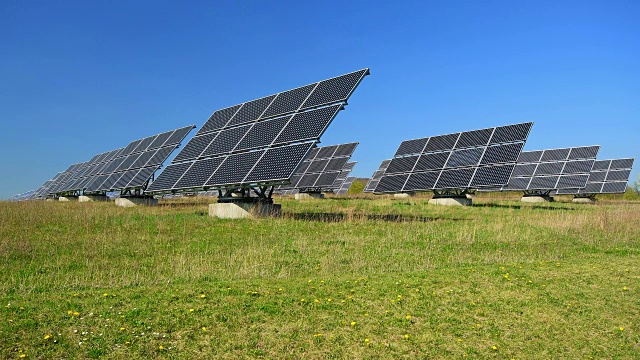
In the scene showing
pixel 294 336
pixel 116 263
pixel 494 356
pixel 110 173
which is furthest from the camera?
pixel 110 173

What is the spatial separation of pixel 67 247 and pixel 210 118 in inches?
590

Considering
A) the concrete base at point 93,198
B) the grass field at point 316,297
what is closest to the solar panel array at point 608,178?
the grass field at point 316,297

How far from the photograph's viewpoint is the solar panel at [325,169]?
42750 mm

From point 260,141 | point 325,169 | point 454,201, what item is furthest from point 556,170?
point 260,141

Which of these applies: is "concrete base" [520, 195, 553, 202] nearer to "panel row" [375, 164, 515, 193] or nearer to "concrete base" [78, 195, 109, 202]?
"panel row" [375, 164, 515, 193]

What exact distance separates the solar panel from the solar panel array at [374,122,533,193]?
8.24 metres

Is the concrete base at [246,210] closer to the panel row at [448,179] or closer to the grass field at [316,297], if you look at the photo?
the grass field at [316,297]

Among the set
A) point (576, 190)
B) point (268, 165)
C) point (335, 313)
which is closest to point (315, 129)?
point (268, 165)

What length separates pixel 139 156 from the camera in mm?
35500

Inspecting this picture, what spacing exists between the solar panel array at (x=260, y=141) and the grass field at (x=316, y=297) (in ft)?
13.8

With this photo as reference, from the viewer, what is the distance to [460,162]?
3147 cm

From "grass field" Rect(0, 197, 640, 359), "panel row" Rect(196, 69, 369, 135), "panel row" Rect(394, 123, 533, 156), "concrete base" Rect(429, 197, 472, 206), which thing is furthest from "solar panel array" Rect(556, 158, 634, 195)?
"grass field" Rect(0, 197, 640, 359)

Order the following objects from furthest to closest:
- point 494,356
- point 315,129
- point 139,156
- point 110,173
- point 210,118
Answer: point 110,173
point 139,156
point 210,118
point 315,129
point 494,356

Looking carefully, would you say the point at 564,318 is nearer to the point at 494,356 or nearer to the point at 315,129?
the point at 494,356
